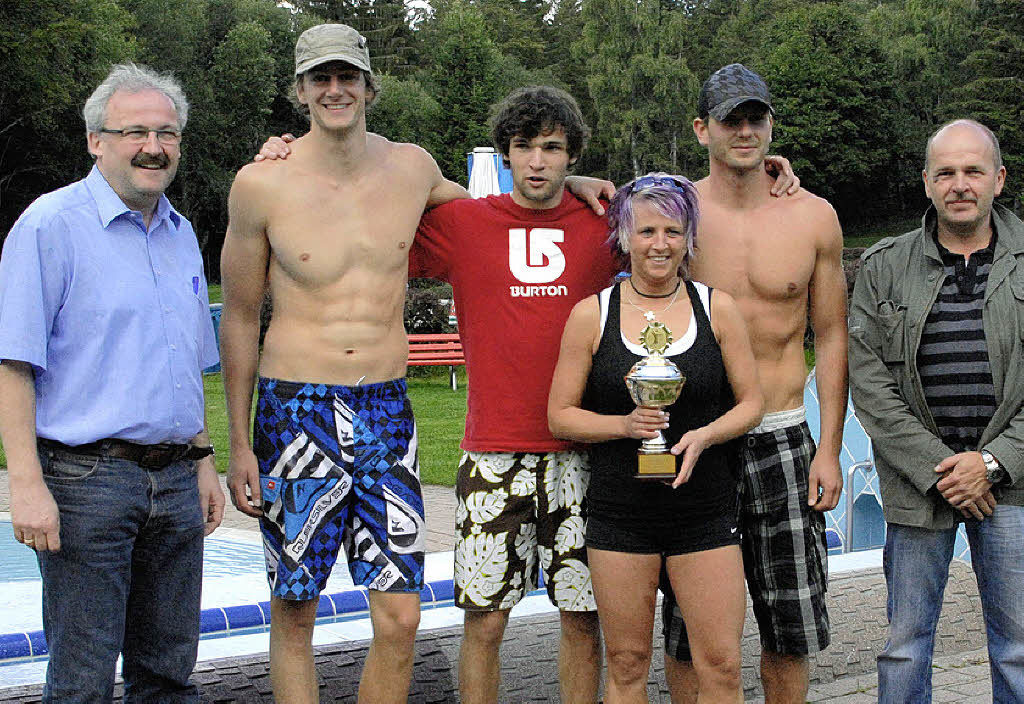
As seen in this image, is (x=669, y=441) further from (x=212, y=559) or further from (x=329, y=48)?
→ (x=212, y=559)

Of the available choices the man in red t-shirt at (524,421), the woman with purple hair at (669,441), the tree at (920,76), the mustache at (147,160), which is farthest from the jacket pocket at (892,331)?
the tree at (920,76)

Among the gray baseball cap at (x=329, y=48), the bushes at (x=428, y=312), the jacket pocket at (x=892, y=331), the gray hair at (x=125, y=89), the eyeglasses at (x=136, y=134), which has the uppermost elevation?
the bushes at (x=428, y=312)

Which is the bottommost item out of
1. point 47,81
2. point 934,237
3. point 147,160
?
point 934,237

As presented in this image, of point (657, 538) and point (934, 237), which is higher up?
point (934, 237)

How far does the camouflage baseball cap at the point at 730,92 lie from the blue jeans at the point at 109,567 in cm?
213

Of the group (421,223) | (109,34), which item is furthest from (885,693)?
(109,34)

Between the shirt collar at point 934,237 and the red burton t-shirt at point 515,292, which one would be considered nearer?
the shirt collar at point 934,237

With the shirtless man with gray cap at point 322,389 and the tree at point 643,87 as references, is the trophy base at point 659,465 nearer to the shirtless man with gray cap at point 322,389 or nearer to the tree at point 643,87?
the shirtless man with gray cap at point 322,389

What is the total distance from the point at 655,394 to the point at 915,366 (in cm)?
96

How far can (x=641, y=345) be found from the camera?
3.64 meters

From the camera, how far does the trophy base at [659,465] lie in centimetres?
351

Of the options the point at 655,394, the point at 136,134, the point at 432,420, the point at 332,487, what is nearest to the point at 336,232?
the point at 136,134

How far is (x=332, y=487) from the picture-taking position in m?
3.82

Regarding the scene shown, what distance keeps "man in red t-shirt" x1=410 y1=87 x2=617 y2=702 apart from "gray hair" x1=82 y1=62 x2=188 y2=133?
1109mm
